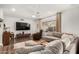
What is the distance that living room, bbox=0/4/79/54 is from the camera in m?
1.42

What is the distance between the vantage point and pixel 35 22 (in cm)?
156

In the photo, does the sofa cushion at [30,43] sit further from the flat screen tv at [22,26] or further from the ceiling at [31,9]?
the ceiling at [31,9]

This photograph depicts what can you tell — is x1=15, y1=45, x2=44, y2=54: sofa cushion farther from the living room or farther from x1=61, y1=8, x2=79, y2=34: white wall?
x1=61, y1=8, x2=79, y2=34: white wall

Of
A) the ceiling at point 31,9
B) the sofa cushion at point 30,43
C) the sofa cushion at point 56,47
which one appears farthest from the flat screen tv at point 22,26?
the sofa cushion at point 56,47

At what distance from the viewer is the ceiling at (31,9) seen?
142 cm

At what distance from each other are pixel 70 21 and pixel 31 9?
73 cm

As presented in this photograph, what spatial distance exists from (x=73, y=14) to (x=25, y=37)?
949mm

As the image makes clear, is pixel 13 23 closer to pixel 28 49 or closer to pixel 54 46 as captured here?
pixel 28 49

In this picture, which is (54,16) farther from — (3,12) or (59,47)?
(3,12)

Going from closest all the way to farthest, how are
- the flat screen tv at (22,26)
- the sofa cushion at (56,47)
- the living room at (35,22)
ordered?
1. the sofa cushion at (56,47)
2. the living room at (35,22)
3. the flat screen tv at (22,26)

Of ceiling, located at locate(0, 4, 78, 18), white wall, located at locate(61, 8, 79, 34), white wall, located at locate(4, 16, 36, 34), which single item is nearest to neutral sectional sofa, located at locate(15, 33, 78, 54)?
white wall, located at locate(61, 8, 79, 34)
